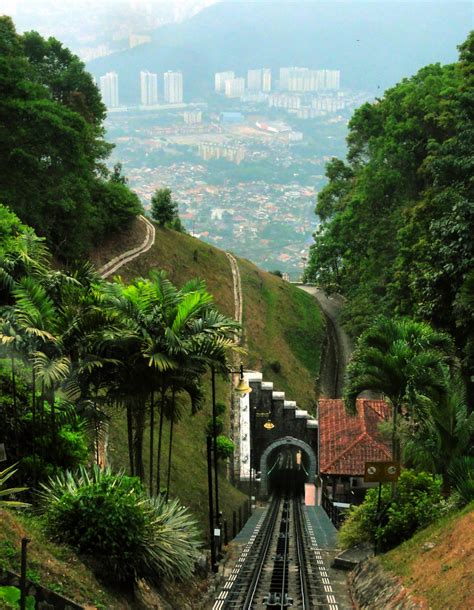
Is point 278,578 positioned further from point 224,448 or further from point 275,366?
point 275,366

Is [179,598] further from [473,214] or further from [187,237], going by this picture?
[187,237]

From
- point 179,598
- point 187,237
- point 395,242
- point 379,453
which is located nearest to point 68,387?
point 179,598

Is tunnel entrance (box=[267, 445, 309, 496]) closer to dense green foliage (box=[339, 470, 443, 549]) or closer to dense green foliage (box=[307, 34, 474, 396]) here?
dense green foliage (box=[307, 34, 474, 396])

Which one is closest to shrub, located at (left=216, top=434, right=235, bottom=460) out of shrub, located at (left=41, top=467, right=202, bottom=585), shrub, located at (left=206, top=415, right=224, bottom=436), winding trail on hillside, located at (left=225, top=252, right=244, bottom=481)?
shrub, located at (left=206, top=415, right=224, bottom=436)

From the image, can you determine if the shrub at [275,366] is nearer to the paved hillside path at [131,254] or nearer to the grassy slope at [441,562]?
the paved hillside path at [131,254]

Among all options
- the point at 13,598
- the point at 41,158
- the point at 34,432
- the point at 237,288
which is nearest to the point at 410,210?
the point at 41,158
